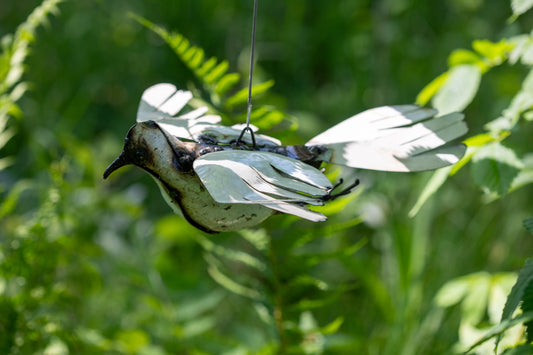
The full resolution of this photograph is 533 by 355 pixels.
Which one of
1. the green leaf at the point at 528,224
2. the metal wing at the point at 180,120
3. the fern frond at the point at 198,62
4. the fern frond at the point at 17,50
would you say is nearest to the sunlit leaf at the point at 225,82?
the fern frond at the point at 198,62

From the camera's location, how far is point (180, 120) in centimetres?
42

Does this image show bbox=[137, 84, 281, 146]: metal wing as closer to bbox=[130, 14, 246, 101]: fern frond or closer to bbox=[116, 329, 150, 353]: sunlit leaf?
bbox=[130, 14, 246, 101]: fern frond

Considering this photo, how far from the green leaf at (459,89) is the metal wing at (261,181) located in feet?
0.85

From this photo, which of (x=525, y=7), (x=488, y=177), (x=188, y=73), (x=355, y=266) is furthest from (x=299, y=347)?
(x=188, y=73)

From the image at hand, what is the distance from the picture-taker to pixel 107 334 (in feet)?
2.77

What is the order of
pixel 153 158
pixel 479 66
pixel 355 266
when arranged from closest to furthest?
pixel 153 158, pixel 479 66, pixel 355 266

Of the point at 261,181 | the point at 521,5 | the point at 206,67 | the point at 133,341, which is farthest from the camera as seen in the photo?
the point at 133,341

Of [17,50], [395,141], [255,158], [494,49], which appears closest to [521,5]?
[494,49]

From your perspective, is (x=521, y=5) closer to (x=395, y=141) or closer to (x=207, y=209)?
(x=395, y=141)

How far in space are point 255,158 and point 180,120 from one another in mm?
103

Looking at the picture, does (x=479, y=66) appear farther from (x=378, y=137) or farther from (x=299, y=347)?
(x=299, y=347)

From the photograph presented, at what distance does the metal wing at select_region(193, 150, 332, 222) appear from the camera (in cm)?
31

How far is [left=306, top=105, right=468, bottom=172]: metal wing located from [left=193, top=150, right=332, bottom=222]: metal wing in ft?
0.20

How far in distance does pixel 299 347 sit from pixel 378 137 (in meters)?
0.37
